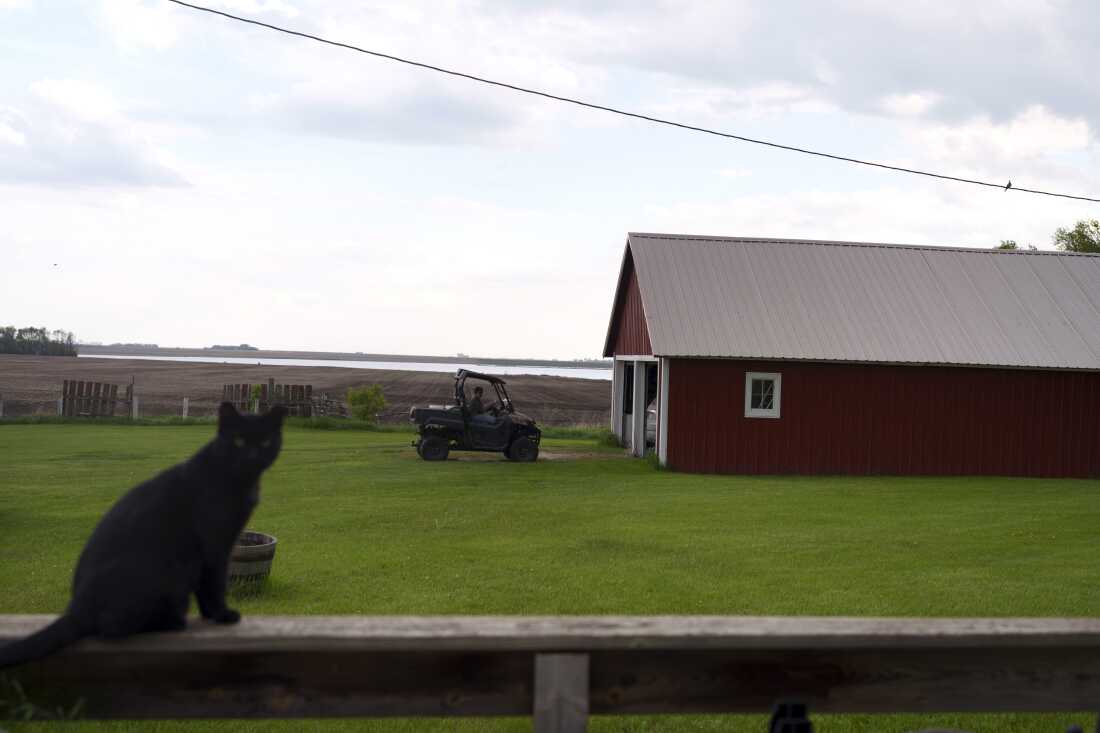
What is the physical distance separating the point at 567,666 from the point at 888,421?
69.5 ft

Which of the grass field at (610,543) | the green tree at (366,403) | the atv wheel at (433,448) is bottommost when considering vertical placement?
the grass field at (610,543)

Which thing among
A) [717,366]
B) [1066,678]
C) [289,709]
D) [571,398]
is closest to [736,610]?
→ [1066,678]

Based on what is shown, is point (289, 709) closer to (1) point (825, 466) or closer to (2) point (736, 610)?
(2) point (736, 610)

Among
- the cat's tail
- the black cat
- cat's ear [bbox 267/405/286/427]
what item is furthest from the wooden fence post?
the cat's tail

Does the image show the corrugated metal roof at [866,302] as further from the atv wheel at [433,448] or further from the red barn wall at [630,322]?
the atv wheel at [433,448]

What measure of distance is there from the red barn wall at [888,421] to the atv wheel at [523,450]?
298cm

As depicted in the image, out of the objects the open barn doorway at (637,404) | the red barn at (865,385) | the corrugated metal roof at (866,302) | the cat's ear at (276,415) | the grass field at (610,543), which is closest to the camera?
the cat's ear at (276,415)

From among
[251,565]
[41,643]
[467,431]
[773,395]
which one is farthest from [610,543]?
[773,395]

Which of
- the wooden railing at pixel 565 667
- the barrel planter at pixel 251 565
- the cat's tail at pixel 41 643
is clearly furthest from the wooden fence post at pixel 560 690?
the barrel planter at pixel 251 565

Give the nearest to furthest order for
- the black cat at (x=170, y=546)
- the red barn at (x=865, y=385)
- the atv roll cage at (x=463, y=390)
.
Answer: the black cat at (x=170, y=546) < the atv roll cage at (x=463, y=390) < the red barn at (x=865, y=385)

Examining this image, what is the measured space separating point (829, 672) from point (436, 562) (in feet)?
27.5

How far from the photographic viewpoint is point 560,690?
2.60 m

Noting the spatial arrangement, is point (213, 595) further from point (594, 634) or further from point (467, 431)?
point (467, 431)

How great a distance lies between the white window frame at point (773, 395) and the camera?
874 inches
